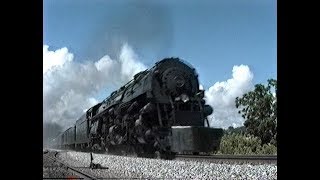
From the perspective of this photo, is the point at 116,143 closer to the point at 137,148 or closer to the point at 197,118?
the point at 137,148

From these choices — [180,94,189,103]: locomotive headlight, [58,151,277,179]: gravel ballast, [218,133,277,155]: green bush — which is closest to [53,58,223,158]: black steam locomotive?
[180,94,189,103]: locomotive headlight

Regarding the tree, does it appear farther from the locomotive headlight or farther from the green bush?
the locomotive headlight

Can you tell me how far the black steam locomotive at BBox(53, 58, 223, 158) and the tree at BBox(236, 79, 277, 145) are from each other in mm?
12505

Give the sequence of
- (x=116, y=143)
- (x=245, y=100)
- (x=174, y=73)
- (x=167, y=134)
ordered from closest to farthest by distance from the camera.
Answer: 1. (x=167, y=134)
2. (x=174, y=73)
3. (x=116, y=143)
4. (x=245, y=100)

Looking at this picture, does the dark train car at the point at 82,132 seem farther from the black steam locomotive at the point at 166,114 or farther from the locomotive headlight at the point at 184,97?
the locomotive headlight at the point at 184,97

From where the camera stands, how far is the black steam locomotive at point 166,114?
1573 centimetres

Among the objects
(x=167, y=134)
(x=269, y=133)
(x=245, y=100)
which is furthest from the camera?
(x=245, y=100)

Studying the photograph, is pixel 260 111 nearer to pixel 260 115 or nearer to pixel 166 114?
pixel 260 115

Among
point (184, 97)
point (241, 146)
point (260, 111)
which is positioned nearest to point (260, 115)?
point (260, 111)

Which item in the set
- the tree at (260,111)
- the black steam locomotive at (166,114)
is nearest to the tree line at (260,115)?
the tree at (260,111)

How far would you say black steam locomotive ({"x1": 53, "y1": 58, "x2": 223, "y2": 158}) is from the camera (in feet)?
51.6
